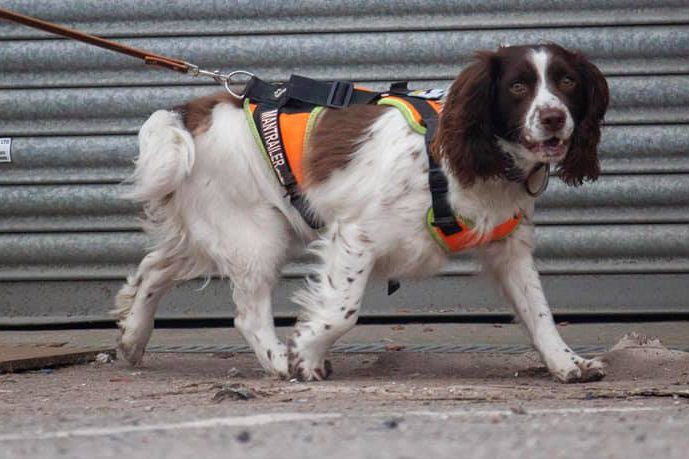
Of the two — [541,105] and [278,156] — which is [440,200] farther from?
[278,156]

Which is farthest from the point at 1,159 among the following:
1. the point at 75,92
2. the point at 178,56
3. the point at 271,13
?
the point at 271,13

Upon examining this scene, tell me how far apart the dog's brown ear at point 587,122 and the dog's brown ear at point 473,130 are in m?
0.28

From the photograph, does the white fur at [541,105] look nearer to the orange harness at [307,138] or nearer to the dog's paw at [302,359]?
the orange harness at [307,138]

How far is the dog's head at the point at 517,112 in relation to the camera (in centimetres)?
475

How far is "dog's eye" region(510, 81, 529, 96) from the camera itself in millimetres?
4770

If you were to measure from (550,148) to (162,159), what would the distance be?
4.81 feet

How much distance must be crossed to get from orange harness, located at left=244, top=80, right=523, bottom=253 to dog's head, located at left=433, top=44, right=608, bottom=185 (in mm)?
181

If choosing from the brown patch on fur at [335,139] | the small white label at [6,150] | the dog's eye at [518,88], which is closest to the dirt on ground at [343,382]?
the brown patch on fur at [335,139]

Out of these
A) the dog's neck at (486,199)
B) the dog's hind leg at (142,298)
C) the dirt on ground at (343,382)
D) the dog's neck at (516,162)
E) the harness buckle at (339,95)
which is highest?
the harness buckle at (339,95)

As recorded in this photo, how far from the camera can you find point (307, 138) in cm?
520

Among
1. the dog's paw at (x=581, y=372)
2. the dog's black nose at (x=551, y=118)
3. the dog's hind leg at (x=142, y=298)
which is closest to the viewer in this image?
the dog's black nose at (x=551, y=118)

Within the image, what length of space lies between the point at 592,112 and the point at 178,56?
2571mm

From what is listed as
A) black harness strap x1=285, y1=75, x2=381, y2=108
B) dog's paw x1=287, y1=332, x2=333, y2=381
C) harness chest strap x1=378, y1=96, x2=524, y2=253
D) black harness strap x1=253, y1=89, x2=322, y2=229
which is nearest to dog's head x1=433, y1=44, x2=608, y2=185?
harness chest strap x1=378, y1=96, x2=524, y2=253

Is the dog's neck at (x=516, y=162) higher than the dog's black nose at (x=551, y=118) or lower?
lower
